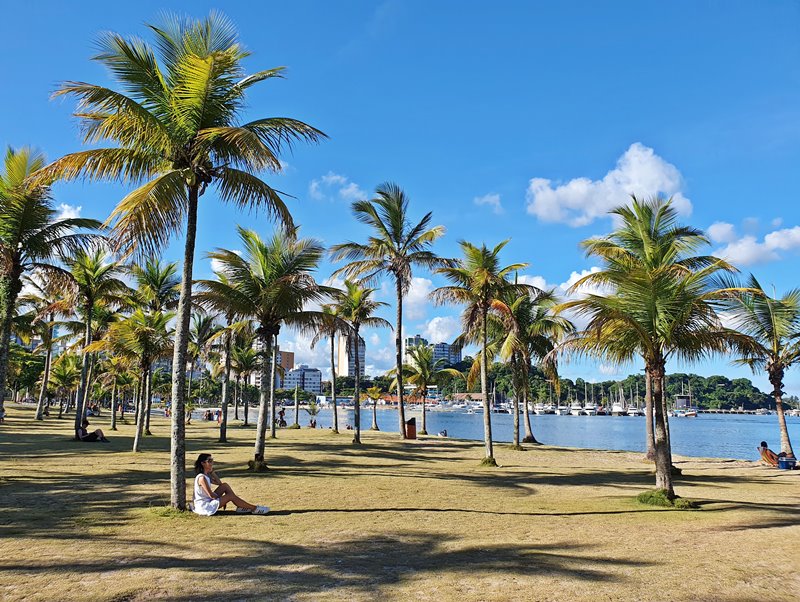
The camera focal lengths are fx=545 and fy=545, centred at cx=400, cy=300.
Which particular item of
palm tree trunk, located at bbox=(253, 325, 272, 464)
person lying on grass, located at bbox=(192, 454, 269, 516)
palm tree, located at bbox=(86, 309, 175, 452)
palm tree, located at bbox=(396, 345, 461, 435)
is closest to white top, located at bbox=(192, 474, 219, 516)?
person lying on grass, located at bbox=(192, 454, 269, 516)

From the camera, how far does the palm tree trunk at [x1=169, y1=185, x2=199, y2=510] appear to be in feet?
30.6

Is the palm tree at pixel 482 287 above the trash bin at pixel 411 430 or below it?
above

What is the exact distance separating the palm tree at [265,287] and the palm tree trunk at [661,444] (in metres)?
9.23

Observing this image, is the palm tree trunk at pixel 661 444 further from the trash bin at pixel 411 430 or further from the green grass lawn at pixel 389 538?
the trash bin at pixel 411 430

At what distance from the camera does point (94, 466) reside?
1506 centimetres

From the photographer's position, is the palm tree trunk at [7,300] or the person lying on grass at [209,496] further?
the palm tree trunk at [7,300]

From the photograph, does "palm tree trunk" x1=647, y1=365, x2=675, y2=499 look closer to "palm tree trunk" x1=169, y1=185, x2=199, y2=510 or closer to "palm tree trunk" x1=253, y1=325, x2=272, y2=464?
"palm tree trunk" x1=169, y1=185, x2=199, y2=510

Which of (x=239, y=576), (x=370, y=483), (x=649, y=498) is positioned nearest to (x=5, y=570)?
(x=239, y=576)

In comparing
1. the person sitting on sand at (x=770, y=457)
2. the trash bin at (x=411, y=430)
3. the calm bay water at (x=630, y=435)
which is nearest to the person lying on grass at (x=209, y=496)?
the person sitting on sand at (x=770, y=457)

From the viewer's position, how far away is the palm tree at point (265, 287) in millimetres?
15312

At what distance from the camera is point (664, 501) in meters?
11.4

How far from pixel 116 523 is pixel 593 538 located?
738 centimetres

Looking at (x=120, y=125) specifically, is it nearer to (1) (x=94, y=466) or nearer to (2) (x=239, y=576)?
(2) (x=239, y=576)

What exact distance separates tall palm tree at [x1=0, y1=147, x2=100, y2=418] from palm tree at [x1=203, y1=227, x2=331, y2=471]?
3.92m
